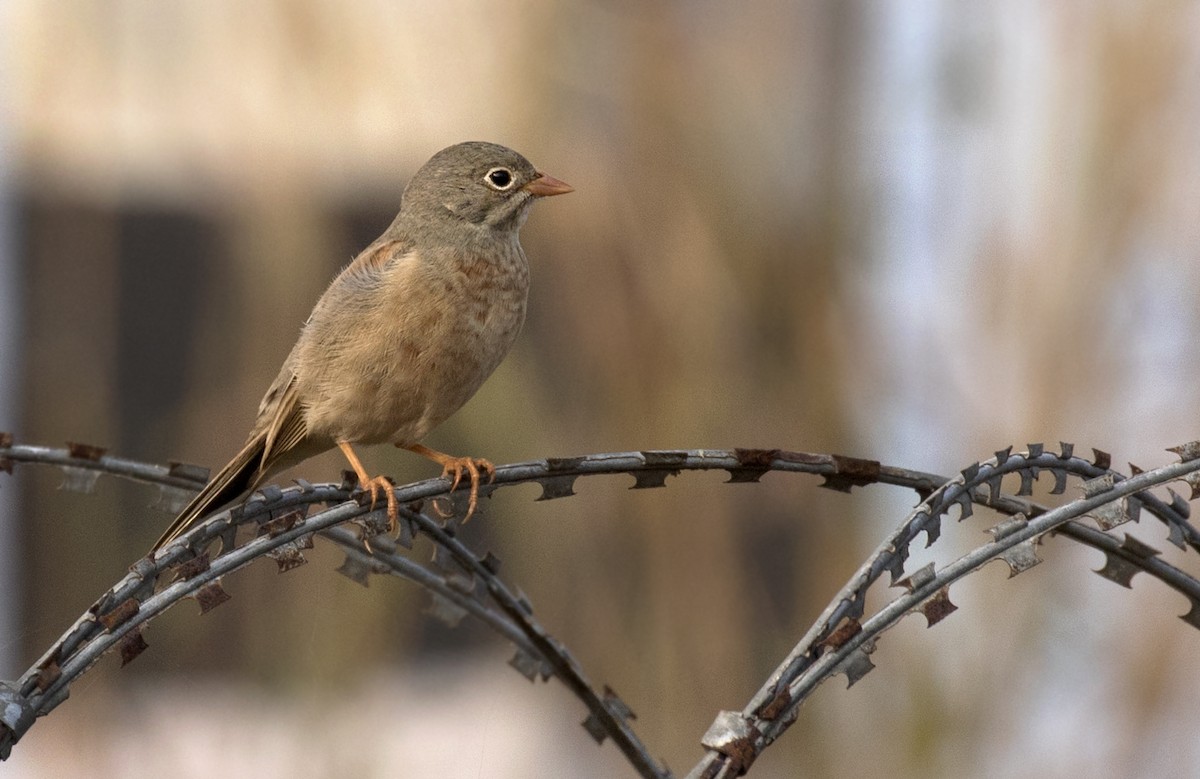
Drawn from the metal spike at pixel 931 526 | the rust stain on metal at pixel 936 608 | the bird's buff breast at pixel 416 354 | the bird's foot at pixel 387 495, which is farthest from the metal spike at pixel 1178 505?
the bird's buff breast at pixel 416 354

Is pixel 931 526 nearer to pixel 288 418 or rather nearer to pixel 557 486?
pixel 557 486

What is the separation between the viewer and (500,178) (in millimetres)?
4176

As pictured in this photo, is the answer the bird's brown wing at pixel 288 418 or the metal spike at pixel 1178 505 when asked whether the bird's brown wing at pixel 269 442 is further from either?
the metal spike at pixel 1178 505

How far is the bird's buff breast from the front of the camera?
3.70 meters

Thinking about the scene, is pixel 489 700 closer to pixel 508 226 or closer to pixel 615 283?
pixel 615 283

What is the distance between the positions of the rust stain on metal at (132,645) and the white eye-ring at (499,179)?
228cm

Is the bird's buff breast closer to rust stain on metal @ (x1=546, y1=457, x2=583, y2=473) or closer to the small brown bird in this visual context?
the small brown bird

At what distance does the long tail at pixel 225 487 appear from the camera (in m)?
3.25

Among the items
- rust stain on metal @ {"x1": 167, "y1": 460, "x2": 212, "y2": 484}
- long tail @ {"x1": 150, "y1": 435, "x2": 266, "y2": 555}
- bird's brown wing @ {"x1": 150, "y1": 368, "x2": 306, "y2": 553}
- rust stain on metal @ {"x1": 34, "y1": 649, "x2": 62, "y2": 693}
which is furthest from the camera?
bird's brown wing @ {"x1": 150, "y1": 368, "x2": 306, "y2": 553}

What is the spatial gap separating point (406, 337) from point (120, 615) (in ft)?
5.64

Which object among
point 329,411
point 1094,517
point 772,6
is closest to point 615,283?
Answer: point 772,6

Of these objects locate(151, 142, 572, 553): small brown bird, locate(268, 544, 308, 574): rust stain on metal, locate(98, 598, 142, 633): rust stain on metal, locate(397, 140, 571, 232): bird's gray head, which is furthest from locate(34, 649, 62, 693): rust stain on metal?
locate(397, 140, 571, 232): bird's gray head

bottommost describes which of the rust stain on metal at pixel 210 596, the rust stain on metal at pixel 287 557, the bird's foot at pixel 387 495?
the rust stain on metal at pixel 210 596

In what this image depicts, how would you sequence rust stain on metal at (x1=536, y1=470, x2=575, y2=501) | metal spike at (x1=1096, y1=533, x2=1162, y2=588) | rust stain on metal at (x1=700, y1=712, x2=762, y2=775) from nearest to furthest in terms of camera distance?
rust stain on metal at (x1=700, y1=712, x2=762, y2=775), rust stain on metal at (x1=536, y1=470, x2=575, y2=501), metal spike at (x1=1096, y1=533, x2=1162, y2=588)
